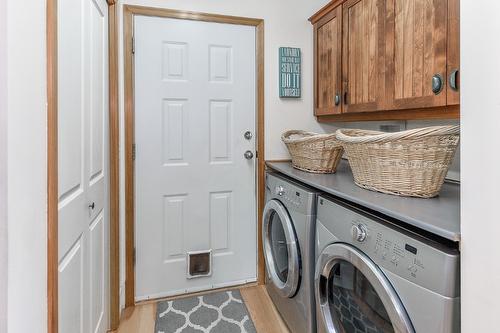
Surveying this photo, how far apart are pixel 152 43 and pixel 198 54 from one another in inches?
11.6

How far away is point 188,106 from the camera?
203 cm

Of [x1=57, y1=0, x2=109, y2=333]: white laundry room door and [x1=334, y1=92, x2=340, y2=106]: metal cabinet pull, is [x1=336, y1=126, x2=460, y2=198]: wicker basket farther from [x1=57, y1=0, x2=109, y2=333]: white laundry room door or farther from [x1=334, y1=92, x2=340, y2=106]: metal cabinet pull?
[x1=57, y1=0, x2=109, y2=333]: white laundry room door

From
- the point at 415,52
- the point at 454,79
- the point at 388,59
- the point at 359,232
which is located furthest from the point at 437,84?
the point at 359,232

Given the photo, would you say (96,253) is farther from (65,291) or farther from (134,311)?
(134,311)

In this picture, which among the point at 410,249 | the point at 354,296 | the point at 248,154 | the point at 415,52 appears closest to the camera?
the point at 410,249

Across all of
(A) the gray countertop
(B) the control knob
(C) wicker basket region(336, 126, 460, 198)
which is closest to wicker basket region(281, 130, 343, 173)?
(A) the gray countertop

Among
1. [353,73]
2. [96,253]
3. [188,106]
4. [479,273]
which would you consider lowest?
[96,253]

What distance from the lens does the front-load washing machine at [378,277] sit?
28.7 inches

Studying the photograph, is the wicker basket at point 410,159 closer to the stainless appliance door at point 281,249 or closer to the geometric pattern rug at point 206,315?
the stainless appliance door at point 281,249

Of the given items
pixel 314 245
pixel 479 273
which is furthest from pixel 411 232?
pixel 314 245

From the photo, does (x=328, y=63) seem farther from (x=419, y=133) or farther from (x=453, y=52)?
(x=419, y=133)

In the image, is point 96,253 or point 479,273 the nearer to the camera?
point 479,273

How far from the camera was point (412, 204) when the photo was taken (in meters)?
0.98

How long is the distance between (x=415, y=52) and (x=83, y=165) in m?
1.46
